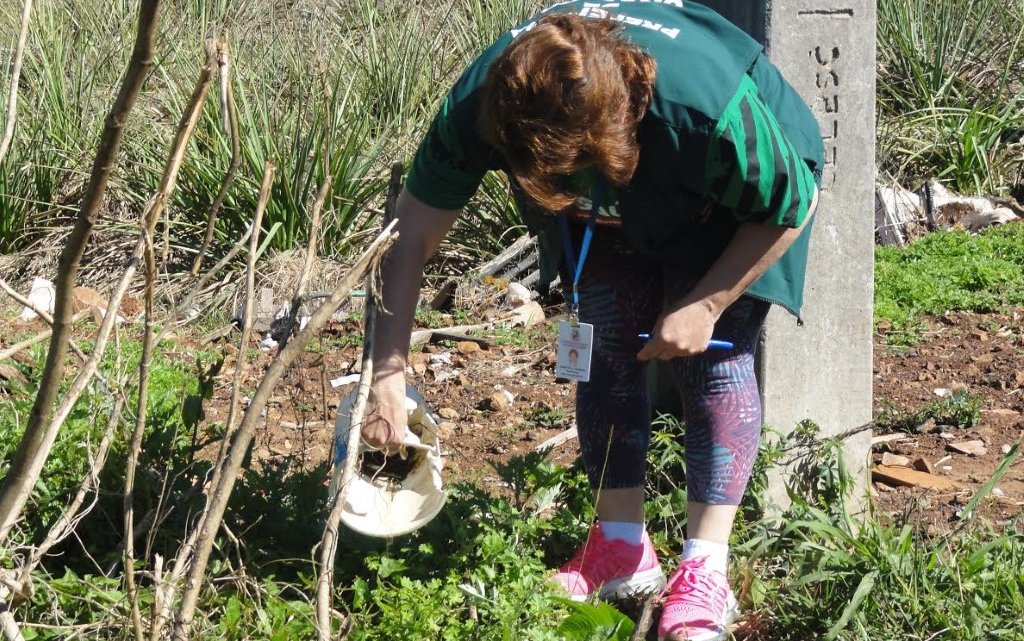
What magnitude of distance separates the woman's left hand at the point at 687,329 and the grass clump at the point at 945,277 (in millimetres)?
2657

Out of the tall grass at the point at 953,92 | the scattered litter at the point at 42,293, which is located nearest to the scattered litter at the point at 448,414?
the scattered litter at the point at 42,293

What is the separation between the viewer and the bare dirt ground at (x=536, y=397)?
3.60 metres

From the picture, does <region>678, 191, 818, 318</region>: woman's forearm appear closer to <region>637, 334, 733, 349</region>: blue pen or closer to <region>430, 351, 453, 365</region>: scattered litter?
<region>637, 334, 733, 349</region>: blue pen

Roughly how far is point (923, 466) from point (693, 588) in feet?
4.48

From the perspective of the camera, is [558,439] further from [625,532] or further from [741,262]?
[741,262]

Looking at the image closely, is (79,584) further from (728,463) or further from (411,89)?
(411,89)

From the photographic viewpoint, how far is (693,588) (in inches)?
105

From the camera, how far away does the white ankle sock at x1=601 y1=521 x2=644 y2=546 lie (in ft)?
9.34

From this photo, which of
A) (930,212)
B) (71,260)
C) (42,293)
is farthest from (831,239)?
(42,293)

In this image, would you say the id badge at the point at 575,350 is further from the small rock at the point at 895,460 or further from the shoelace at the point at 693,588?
the small rock at the point at 895,460

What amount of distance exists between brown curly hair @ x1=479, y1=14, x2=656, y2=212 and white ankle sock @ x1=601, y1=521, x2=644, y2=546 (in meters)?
0.96

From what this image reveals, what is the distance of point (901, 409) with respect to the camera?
4098 mm

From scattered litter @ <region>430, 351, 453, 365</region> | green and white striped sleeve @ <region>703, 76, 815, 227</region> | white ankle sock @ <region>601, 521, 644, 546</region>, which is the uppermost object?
green and white striped sleeve @ <region>703, 76, 815, 227</region>

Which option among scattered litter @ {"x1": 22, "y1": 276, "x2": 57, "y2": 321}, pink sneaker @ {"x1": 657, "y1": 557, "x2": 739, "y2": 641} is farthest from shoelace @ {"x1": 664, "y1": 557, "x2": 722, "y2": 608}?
scattered litter @ {"x1": 22, "y1": 276, "x2": 57, "y2": 321}
